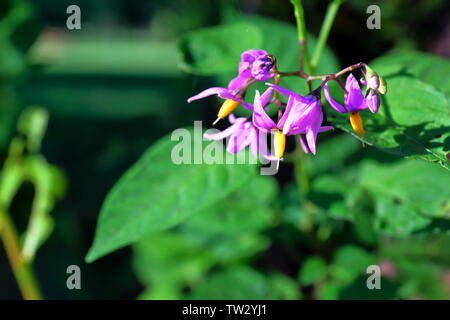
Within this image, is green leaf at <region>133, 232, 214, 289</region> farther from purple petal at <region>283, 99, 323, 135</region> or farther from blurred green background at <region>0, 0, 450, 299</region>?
purple petal at <region>283, 99, 323, 135</region>

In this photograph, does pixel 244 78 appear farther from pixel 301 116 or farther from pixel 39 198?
pixel 39 198

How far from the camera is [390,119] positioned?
0.84m

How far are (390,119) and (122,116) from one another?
6.21 meters

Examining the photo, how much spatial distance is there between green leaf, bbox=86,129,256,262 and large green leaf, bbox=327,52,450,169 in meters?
0.28

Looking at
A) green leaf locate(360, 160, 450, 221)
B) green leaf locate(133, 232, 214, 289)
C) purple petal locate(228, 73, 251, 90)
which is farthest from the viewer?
green leaf locate(133, 232, 214, 289)

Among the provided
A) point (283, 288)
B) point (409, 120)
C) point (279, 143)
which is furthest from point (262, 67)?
point (283, 288)

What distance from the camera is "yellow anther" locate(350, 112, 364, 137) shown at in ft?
2.41

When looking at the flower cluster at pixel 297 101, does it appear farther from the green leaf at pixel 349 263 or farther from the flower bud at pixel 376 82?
the green leaf at pixel 349 263

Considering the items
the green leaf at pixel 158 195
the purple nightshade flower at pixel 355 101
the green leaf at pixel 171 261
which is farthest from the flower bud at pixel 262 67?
the green leaf at pixel 171 261

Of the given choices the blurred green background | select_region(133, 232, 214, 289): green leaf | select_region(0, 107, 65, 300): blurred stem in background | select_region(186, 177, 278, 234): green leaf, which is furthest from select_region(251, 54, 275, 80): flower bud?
select_region(133, 232, 214, 289): green leaf

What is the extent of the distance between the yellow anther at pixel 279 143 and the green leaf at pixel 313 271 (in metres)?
0.57

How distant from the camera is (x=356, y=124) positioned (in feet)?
2.44

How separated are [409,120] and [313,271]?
0.57 m

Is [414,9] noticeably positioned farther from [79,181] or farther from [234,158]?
[79,181]
